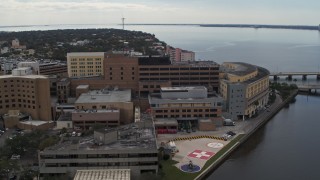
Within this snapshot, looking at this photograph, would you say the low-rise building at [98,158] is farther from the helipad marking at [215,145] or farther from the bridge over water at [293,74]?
the bridge over water at [293,74]

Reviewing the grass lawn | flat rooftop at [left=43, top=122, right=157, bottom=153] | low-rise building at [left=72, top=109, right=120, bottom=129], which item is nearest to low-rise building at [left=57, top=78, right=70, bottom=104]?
low-rise building at [left=72, top=109, right=120, bottom=129]

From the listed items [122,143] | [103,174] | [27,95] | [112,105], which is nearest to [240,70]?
[112,105]

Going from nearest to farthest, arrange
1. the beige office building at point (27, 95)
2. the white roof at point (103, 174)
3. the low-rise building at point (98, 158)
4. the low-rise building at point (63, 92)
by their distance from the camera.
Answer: the white roof at point (103, 174) < the low-rise building at point (98, 158) < the beige office building at point (27, 95) < the low-rise building at point (63, 92)

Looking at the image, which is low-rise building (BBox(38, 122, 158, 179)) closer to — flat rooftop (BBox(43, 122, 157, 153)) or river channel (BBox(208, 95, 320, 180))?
flat rooftop (BBox(43, 122, 157, 153))

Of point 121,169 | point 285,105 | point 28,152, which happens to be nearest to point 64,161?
point 121,169

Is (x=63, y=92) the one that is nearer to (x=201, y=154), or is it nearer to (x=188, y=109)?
(x=188, y=109)

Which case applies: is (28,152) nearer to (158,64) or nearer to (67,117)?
(67,117)

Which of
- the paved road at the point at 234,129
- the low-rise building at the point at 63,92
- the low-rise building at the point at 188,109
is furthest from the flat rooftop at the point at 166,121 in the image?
the low-rise building at the point at 63,92
